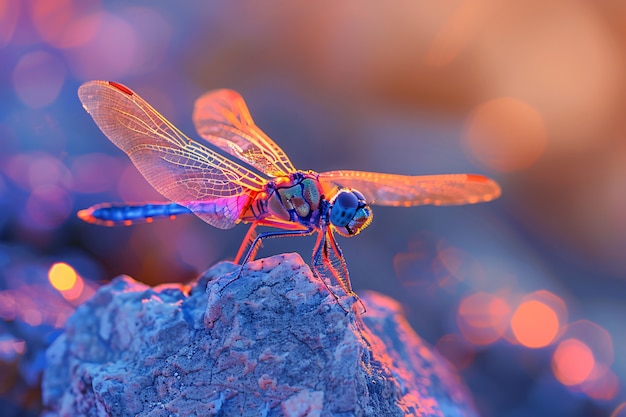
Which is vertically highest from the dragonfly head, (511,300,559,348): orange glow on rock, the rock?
the dragonfly head

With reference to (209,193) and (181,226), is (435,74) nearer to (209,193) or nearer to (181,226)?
(181,226)

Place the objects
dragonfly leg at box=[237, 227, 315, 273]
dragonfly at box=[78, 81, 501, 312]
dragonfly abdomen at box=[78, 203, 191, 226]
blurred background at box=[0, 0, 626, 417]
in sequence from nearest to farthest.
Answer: dragonfly leg at box=[237, 227, 315, 273] → dragonfly at box=[78, 81, 501, 312] → dragonfly abdomen at box=[78, 203, 191, 226] → blurred background at box=[0, 0, 626, 417]

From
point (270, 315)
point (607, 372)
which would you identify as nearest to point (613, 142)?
point (607, 372)

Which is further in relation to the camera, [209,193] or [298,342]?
[209,193]

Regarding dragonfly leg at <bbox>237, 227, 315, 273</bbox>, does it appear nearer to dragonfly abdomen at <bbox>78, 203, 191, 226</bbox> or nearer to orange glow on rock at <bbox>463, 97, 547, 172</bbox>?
dragonfly abdomen at <bbox>78, 203, 191, 226</bbox>

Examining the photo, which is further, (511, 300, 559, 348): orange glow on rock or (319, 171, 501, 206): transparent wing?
(511, 300, 559, 348): orange glow on rock

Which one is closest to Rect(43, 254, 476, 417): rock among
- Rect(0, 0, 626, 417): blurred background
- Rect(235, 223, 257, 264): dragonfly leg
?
Rect(235, 223, 257, 264): dragonfly leg

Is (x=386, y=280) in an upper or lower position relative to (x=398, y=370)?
upper
